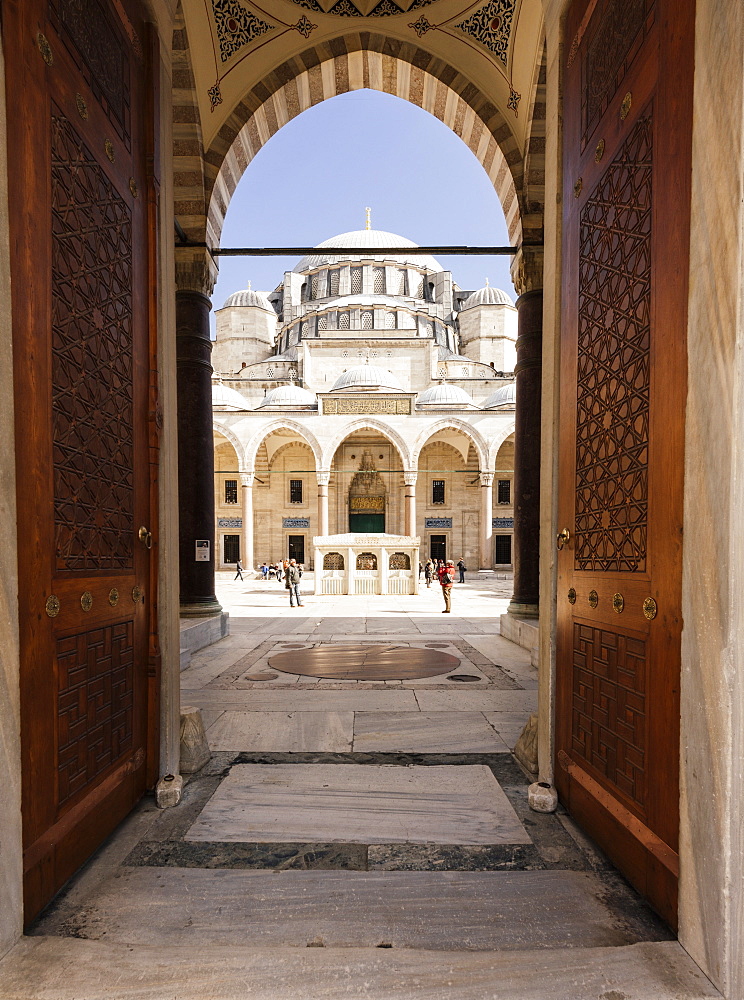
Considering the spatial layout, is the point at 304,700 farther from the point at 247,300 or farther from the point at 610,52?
the point at 247,300

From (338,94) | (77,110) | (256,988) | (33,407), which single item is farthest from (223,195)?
(256,988)

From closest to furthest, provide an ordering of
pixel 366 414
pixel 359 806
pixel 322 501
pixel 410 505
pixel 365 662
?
pixel 359 806, pixel 365 662, pixel 410 505, pixel 322 501, pixel 366 414

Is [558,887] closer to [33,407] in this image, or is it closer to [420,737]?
[420,737]

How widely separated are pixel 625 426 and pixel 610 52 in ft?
4.97

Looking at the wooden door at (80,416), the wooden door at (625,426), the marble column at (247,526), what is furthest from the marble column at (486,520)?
the wooden door at (80,416)

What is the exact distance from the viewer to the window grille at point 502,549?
2600 centimetres

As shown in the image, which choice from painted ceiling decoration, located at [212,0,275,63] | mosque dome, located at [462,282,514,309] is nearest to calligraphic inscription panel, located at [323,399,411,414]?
mosque dome, located at [462,282,514,309]

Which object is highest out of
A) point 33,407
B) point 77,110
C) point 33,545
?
point 77,110

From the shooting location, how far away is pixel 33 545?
5.30 ft

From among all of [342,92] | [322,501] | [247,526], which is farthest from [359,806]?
[247,526]

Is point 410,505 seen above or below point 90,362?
below

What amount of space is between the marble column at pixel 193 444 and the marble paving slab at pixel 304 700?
2.18 meters

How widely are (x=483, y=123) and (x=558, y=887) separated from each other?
6443 millimetres

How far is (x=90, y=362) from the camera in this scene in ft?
6.51
